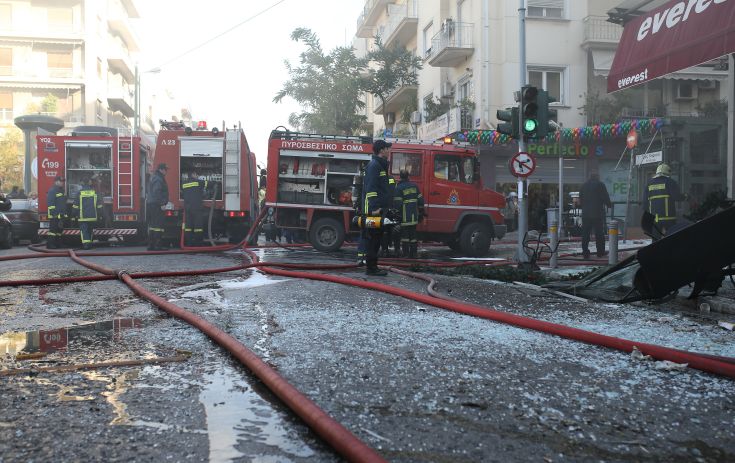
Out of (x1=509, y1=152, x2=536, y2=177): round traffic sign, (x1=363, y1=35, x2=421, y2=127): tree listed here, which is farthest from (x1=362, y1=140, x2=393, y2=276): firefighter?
(x1=363, y1=35, x2=421, y2=127): tree

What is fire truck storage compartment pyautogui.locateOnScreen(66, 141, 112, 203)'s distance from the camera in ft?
51.3

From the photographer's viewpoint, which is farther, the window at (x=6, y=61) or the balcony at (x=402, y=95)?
the window at (x=6, y=61)

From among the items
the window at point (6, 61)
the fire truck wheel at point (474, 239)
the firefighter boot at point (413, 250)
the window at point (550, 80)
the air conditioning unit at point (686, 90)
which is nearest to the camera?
the firefighter boot at point (413, 250)

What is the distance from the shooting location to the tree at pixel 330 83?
28375mm

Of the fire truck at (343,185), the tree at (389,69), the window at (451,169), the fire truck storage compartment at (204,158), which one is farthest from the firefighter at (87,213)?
the tree at (389,69)

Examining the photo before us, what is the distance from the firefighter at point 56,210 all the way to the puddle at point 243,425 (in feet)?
40.8

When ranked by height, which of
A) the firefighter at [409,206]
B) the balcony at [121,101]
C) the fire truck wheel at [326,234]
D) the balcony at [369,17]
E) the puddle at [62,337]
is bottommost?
the puddle at [62,337]

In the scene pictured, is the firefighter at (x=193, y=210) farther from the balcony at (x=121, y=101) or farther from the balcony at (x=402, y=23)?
the balcony at (x=121, y=101)

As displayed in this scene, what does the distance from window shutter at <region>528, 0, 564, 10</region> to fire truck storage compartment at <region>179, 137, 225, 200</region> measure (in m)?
12.6

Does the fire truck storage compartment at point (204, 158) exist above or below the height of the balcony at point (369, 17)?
below

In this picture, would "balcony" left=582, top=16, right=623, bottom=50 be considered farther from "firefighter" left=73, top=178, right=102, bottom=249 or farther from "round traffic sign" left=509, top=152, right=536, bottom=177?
"firefighter" left=73, top=178, right=102, bottom=249

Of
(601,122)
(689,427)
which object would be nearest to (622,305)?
(689,427)

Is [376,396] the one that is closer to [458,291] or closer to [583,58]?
[458,291]

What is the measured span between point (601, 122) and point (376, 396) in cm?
2032
